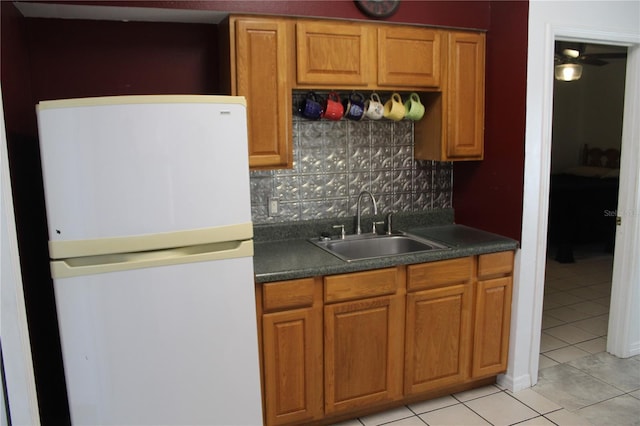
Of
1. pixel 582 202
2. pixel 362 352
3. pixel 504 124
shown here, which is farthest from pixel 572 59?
pixel 362 352

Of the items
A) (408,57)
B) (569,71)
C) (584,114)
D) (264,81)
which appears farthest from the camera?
(584,114)

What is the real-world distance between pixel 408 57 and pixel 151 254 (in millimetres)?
1592

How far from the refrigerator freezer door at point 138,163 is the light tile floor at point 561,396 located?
1411 mm

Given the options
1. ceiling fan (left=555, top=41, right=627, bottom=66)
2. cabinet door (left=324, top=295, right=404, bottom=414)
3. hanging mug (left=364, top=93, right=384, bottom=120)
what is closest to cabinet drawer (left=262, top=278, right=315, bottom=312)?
cabinet door (left=324, top=295, right=404, bottom=414)

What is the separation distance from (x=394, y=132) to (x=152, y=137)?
1.57 metres

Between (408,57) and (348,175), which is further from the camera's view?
(348,175)

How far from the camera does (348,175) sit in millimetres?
2826

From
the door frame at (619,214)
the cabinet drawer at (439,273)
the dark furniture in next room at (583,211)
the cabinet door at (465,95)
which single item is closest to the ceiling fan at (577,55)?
the door frame at (619,214)

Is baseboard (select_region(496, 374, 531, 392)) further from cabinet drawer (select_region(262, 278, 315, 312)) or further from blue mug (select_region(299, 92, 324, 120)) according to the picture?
blue mug (select_region(299, 92, 324, 120))

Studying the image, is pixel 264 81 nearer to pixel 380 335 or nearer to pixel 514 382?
pixel 380 335

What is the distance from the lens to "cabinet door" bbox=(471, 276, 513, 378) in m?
2.59

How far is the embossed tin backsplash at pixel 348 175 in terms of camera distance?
106 inches

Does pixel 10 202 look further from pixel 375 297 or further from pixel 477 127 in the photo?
pixel 477 127

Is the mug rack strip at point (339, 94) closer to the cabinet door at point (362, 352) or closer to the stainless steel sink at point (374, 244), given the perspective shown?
the stainless steel sink at point (374, 244)
